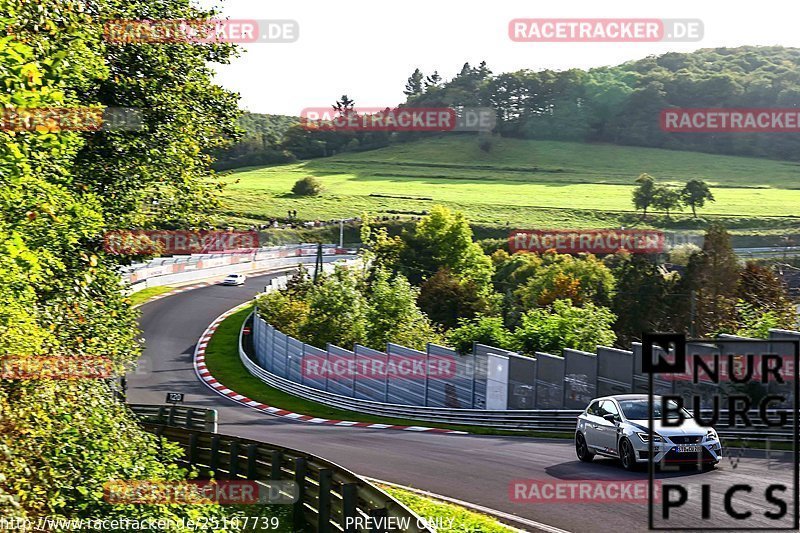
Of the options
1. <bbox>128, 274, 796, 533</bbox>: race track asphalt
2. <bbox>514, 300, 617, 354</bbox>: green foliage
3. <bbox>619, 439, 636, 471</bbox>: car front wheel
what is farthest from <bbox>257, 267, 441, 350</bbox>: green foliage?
<bbox>619, 439, 636, 471</bbox>: car front wheel

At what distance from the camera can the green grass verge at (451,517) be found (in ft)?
48.4

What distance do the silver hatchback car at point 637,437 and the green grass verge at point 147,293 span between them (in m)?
53.5

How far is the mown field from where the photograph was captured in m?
121

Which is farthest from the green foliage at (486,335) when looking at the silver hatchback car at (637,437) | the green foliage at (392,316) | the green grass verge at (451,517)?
the green grass verge at (451,517)

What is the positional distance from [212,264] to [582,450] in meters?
69.9

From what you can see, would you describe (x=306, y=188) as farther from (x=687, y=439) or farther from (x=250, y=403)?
(x=687, y=439)

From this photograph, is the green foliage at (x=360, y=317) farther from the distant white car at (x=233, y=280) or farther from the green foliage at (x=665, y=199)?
the green foliage at (x=665, y=199)

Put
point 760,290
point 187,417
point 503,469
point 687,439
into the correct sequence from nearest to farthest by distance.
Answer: point 687,439
point 503,469
point 187,417
point 760,290

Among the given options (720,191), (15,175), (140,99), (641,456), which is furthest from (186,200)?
(720,191)

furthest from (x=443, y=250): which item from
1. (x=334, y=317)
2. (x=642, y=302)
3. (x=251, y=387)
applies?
(x=251, y=387)

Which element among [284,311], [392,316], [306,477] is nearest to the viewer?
[306,477]

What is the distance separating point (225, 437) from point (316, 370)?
23495 mm

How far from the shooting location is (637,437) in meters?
17.7

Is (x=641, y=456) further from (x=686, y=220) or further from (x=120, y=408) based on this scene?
(x=686, y=220)
